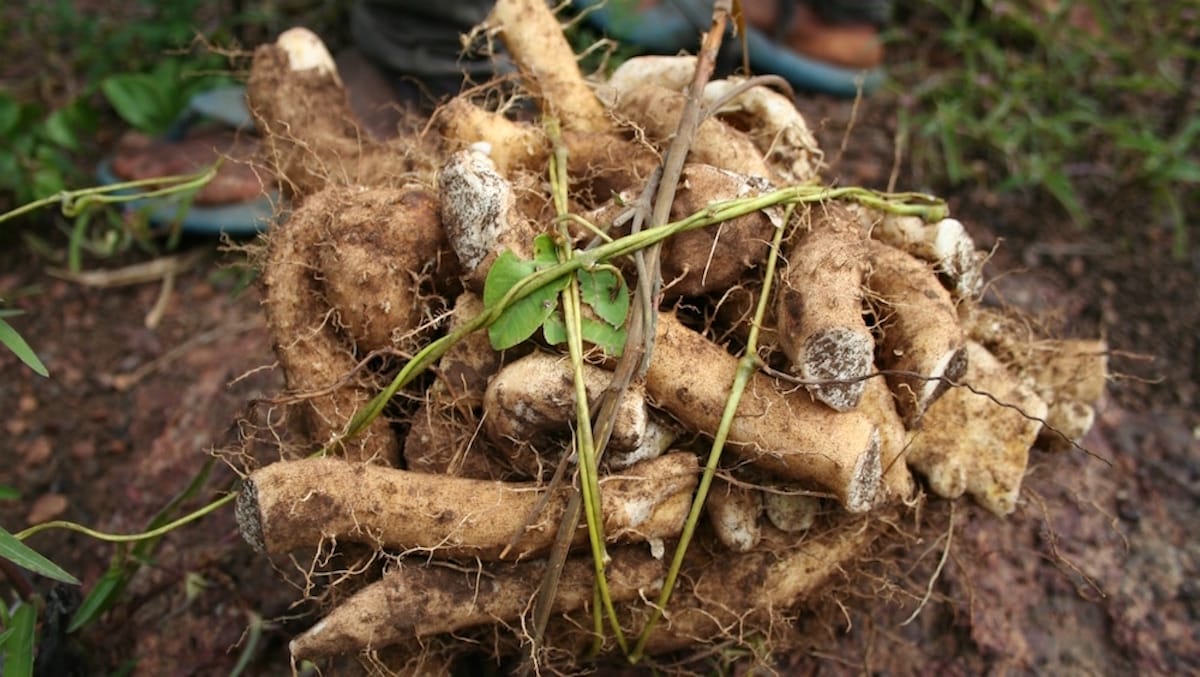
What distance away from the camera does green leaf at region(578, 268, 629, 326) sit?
110 centimetres

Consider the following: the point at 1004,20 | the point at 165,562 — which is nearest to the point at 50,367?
the point at 165,562

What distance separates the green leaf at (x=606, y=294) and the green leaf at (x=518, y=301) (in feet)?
0.09

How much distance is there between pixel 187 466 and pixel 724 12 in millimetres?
1202

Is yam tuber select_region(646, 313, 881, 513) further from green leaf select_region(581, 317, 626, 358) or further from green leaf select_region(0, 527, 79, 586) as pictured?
green leaf select_region(0, 527, 79, 586)

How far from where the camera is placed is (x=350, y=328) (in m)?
1.26

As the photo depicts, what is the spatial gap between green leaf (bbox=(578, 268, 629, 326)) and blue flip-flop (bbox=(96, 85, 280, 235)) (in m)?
1.25

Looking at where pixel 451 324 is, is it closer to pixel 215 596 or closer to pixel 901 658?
pixel 215 596

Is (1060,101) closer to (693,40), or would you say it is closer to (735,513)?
(693,40)

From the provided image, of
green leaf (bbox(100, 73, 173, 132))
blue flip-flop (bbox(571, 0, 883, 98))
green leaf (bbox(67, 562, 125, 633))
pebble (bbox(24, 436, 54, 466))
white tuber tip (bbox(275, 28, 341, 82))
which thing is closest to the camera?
green leaf (bbox(67, 562, 125, 633))

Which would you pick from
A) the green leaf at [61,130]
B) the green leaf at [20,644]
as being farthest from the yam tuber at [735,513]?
the green leaf at [61,130]

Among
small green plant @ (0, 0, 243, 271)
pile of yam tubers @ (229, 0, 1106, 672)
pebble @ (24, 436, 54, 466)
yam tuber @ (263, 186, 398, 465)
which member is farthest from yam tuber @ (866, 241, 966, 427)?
pebble @ (24, 436, 54, 466)

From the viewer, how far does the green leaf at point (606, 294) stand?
1.10 meters

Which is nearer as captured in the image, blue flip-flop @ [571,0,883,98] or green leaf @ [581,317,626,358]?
green leaf @ [581,317,626,358]

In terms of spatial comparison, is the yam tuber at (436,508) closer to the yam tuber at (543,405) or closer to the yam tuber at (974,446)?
the yam tuber at (543,405)
